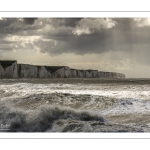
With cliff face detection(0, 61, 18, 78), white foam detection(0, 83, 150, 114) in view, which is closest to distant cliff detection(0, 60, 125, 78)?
cliff face detection(0, 61, 18, 78)

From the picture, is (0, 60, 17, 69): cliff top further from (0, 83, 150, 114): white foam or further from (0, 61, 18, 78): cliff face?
(0, 83, 150, 114): white foam

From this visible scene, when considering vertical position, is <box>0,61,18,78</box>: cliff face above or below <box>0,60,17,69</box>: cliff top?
below

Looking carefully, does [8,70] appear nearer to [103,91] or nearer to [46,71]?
[46,71]

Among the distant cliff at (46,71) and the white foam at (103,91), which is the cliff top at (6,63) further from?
the white foam at (103,91)

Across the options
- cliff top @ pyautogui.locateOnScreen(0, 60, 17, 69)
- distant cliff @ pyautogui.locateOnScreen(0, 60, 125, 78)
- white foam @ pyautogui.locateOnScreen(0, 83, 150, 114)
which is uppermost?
cliff top @ pyautogui.locateOnScreen(0, 60, 17, 69)
